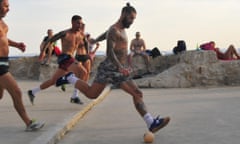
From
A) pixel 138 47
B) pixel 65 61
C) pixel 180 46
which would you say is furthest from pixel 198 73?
pixel 65 61

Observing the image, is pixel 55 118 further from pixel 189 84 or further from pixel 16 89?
pixel 189 84

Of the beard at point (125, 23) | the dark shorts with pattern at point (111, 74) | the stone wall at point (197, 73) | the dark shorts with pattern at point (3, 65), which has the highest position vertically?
the beard at point (125, 23)

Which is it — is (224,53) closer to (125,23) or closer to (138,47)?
(138,47)

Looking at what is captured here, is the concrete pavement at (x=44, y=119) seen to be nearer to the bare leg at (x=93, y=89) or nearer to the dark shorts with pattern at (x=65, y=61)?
the bare leg at (x=93, y=89)

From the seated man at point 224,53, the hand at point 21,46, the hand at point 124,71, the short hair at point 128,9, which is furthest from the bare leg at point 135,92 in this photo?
the seated man at point 224,53

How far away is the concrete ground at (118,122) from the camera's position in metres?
6.74

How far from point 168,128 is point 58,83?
308 cm

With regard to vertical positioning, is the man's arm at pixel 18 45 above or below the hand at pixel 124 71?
above

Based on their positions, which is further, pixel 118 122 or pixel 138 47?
pixel 138 47

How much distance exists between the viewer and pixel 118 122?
841 centimetres

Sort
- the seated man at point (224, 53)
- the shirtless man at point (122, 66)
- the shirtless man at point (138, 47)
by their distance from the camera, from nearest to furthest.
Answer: the shirtless man at point (122, 66), the seated man at point (224, 53), the shirtless man at point (138, 47)

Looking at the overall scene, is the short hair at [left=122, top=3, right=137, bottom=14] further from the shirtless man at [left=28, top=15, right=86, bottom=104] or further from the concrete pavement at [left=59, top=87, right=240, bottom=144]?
the shirtless man at [left=28, top=15, right=86, bottom=104]

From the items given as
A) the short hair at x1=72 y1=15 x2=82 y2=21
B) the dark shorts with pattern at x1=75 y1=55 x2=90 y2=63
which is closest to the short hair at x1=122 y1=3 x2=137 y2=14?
the short hair at x1=72 y1=15 x2=82 y2=21

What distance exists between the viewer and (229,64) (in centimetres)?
1761
